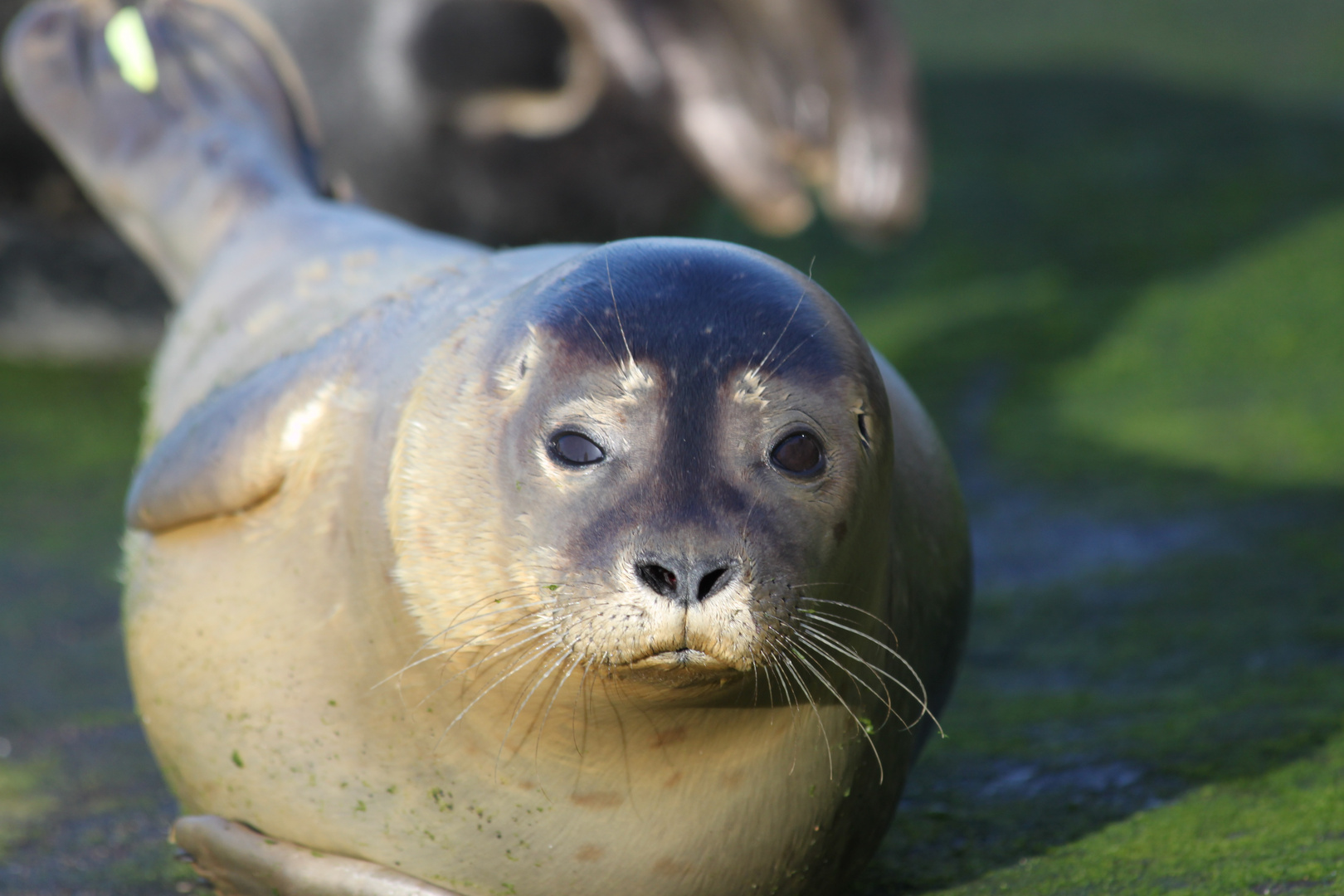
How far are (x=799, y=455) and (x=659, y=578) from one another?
0.81ft

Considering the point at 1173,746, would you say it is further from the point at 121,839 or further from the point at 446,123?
the point at 446,123

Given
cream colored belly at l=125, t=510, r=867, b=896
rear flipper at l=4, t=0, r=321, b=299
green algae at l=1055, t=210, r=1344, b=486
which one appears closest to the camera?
cream colored belly at l=125, t=510, r=867, b=896

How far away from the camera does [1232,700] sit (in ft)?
10.5

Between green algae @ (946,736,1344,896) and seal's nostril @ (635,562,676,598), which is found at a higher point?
seal's nostril @ (635,562,676,598)

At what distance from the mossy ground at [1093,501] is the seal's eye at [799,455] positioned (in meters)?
0.86

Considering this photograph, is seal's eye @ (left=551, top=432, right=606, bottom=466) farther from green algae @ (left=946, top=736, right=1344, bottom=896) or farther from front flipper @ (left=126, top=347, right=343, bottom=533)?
green algae @ (left=946, top=736, right=1344, bottom=896)

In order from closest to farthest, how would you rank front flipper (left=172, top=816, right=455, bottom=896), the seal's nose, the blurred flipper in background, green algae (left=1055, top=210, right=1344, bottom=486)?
the seal's nose < front flipper (left=172, top=816, right=455, bottom=896) < green algae (left=1055, top=210, right=1344, bottom=486) < the blurred flipper in background

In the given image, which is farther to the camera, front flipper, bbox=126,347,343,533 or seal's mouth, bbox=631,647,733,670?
front flipper, bbox=126,347,343,533

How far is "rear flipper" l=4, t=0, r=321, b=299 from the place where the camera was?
11.5 ft

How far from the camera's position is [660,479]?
1805 mm

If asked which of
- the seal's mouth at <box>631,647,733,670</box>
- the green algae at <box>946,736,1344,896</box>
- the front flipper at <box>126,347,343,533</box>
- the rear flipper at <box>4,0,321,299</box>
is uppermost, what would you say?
the rear flipper at <box>4,0,321,299</box>

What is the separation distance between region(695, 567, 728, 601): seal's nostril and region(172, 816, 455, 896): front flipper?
0.71m

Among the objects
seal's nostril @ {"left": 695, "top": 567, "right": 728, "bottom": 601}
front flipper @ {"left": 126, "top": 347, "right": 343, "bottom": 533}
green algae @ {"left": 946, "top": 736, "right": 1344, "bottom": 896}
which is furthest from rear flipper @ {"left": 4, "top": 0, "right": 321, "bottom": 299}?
green algae @ {"left": 946, "top": 736, "right": 1344, "bottom": 896}

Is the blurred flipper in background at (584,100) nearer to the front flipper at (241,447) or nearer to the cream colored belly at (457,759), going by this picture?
the front flipper at (241,447)
